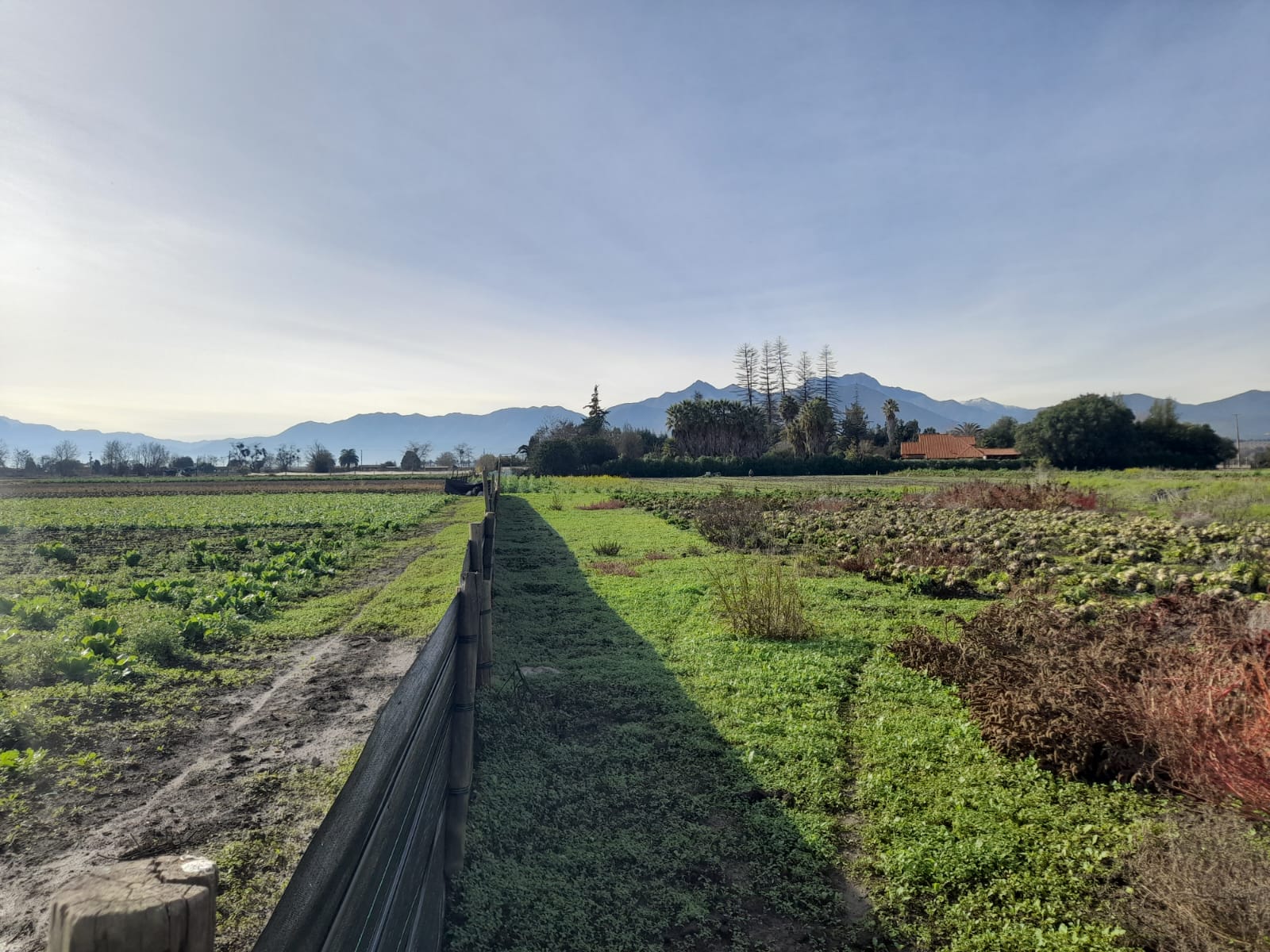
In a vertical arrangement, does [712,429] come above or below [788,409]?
below

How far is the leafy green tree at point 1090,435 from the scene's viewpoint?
5816 centimetres

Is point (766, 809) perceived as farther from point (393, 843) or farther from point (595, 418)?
point (595, 418)

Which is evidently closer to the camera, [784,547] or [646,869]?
[646,869]

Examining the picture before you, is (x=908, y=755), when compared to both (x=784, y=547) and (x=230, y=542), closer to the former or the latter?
(x=784, y=547)

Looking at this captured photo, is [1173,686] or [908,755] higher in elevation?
[1173,686]

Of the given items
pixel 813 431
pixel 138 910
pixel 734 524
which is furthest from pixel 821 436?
pixel 138 910

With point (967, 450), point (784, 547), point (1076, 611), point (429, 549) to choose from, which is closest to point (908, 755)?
point (1076, 611)

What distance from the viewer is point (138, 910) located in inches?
34.4

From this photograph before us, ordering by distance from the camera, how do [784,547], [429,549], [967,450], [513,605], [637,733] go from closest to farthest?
[637,733], [513,605], [784,547], [429,549], [967,450]

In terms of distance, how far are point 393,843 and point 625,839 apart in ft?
7.55

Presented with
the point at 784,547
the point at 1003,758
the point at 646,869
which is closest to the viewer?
the point at 646,869

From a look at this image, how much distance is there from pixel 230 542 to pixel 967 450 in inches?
3259

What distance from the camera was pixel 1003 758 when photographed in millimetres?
5000

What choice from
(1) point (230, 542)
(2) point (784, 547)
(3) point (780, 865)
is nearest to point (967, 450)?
(2) point (784, 547)
